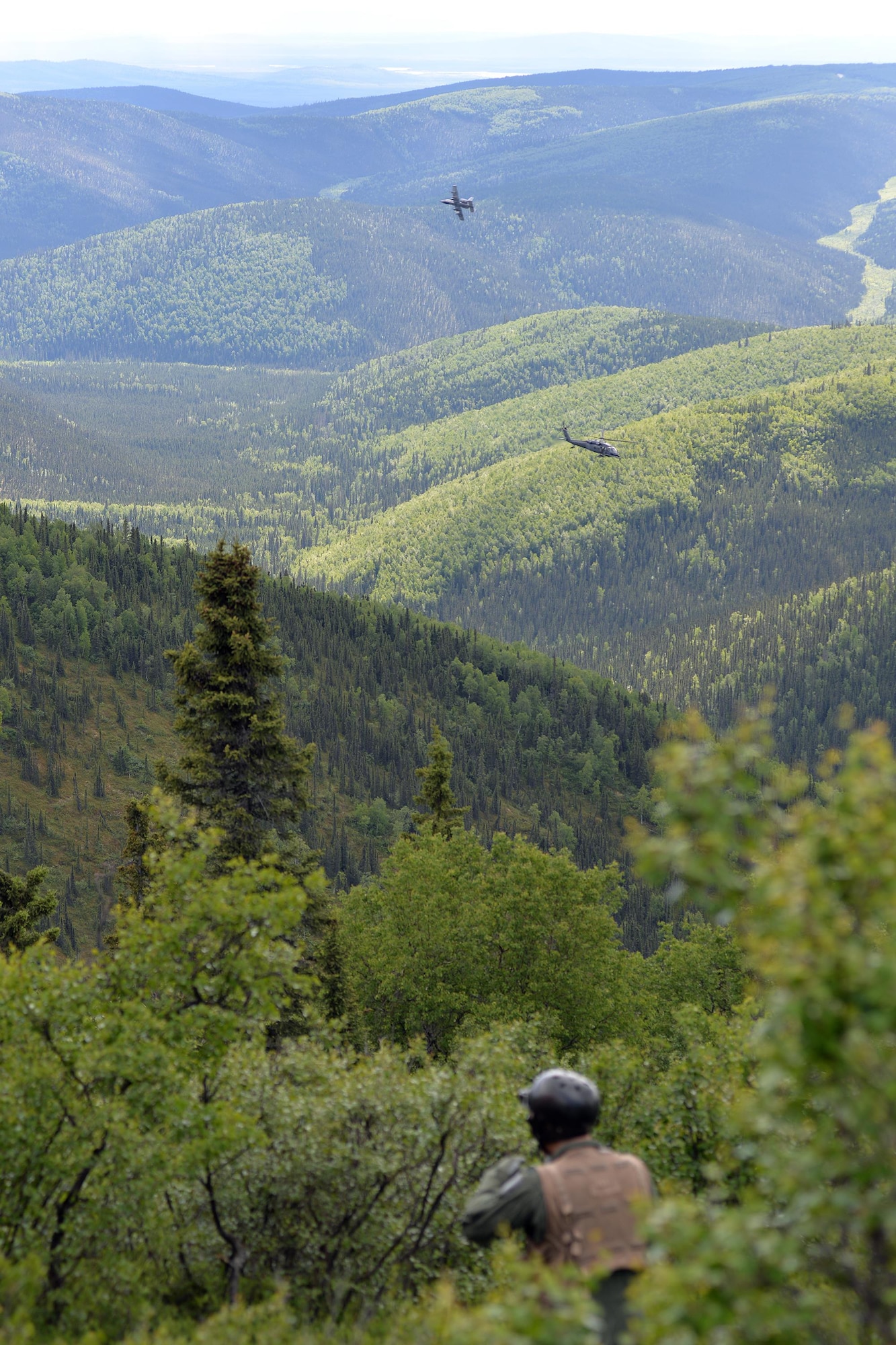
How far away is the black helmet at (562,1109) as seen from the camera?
12.3 m

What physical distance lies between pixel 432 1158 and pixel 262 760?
72.2ft

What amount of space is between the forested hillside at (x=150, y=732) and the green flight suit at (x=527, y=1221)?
Answer: 83.9 meters

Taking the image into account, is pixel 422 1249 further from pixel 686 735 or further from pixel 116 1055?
pixel 686 735

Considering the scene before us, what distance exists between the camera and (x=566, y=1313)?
323 inches

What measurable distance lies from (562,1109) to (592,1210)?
1031mm

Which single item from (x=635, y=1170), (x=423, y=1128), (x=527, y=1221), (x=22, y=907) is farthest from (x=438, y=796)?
(x=527, y=1221)

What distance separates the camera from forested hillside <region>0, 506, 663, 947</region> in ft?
356

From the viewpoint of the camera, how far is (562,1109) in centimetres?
1230

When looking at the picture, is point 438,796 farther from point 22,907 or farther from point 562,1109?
point 562,1109

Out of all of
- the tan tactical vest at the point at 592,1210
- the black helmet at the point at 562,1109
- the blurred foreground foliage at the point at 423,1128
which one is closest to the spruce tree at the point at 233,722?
the blurred foreground foliage at the point at 423,1128

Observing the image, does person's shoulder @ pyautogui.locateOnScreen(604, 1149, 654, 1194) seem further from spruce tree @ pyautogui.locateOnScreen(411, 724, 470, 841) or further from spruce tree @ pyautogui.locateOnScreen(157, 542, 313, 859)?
spruce tree @ pyautogui.locateOnScreen(411, 724, 470, 841)

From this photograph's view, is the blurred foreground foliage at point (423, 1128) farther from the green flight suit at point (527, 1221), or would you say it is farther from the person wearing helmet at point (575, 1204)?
the person wearing helmet at point (575, 1204)

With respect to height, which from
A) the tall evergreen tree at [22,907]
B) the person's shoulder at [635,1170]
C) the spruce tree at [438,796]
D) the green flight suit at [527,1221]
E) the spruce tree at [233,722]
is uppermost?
the person's shoulder at [635,1170]

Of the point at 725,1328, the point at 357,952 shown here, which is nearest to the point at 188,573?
the point at 357,952
